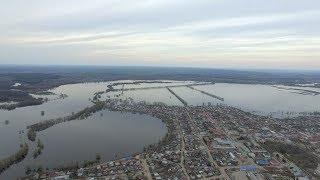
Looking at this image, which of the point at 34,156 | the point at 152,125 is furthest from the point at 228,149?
the point at 34,156

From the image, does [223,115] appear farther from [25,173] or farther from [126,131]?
[25,173]

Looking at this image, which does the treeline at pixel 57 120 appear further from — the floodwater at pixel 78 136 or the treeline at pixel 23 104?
the treeline at pixel 23 104

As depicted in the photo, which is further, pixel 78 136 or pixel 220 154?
pixel 78 136

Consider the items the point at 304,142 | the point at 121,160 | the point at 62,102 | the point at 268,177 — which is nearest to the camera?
the point at 268,177

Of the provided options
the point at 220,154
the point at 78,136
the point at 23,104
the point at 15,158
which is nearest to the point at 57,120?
the point at 78,136

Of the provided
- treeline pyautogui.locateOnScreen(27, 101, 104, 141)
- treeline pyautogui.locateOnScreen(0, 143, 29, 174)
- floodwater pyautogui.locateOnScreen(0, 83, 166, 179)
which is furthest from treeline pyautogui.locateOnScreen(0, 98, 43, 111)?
treeline pyautogui.locateOnScreen(0, 143, 29, 174)

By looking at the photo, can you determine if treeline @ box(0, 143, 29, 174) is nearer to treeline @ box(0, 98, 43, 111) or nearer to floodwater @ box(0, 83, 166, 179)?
floodwater @ box(0, 83, 166, 179)

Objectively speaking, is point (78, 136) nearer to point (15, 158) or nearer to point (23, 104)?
point (15, 158)

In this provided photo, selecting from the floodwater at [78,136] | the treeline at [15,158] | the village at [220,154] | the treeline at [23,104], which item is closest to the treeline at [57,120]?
the floodwater at [78,136]
